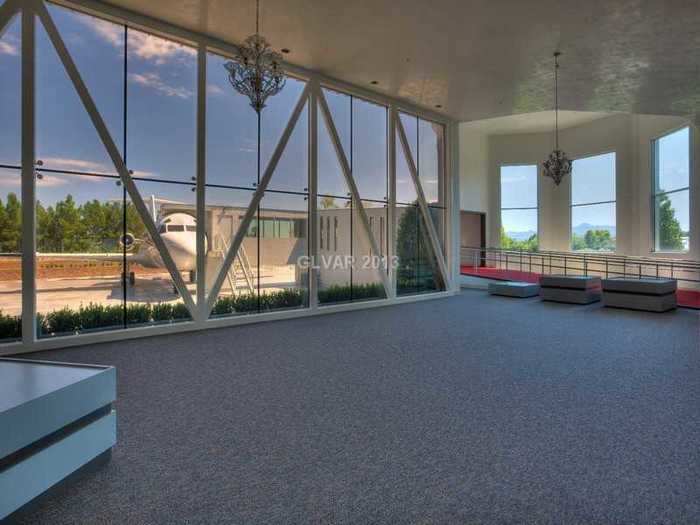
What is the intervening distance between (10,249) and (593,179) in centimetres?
1752

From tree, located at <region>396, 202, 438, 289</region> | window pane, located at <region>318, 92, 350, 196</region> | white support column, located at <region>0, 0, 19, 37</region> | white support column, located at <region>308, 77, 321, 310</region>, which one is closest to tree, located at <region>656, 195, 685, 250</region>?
tree, located at <region>396, 202, 438, 289</region>

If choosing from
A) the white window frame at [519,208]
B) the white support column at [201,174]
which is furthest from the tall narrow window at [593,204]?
the white support column at [201,174]

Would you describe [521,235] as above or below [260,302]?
above

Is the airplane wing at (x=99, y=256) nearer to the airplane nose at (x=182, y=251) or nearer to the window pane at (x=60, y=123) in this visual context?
the airplane nose at (x=182, y=251)

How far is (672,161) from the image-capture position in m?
13.0

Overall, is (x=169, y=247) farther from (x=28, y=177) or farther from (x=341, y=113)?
(x=341, y=113)

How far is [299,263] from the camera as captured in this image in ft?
Answer: 29.3

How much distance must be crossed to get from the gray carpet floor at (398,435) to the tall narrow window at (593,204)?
36.8 ft

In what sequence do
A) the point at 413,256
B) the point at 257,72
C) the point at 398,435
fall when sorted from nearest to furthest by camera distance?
1. the point at 398,435
2. the point at 257,72
3. the point at 413,256

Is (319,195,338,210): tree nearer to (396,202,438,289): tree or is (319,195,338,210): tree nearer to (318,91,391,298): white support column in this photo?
(318,91,391,298): white support column

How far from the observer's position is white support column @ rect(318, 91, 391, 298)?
9141 millimetres

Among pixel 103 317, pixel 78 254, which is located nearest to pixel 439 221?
pixel 103 317

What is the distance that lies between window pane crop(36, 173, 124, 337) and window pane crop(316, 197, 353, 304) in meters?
3.91

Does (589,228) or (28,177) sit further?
(589,228)
